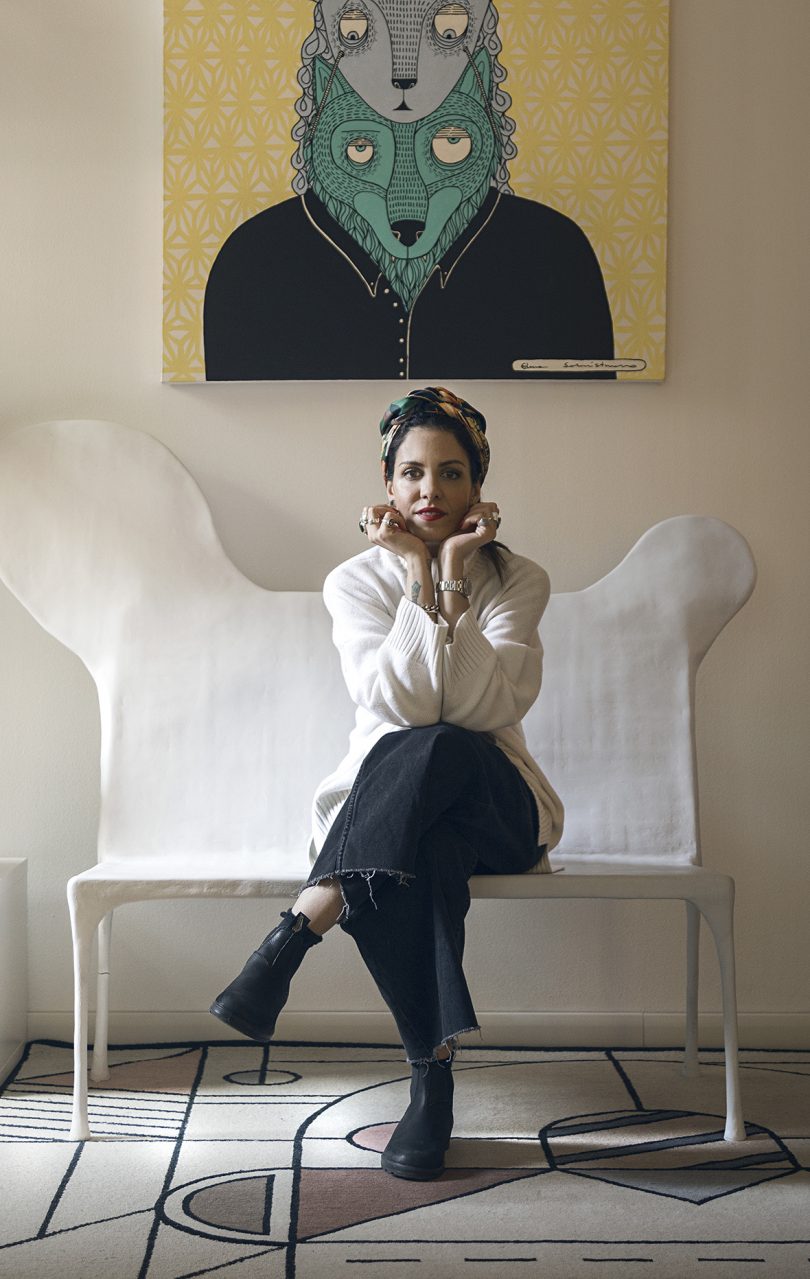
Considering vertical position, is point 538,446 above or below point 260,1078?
above

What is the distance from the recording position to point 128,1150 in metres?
1.80

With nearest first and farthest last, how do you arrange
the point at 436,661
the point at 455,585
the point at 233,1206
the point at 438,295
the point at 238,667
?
the point at 233,1206, the point at 436,661, the point at 455,585, the point at 238,667, the point at 438,295

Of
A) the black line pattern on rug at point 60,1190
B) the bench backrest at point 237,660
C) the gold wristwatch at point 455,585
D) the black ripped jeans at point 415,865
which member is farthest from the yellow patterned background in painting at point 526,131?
the black line pattern on rug at point 60,1190

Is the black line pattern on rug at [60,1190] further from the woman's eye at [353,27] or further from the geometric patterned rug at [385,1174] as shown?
the woman's eye at [353,27]

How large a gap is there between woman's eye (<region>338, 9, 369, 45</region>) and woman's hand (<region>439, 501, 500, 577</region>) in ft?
3.34

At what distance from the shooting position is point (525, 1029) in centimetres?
243

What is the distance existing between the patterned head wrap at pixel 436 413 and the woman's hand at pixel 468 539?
0.09 m

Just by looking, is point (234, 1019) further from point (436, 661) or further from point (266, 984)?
point (436, 661)

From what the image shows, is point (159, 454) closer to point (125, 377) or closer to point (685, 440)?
point (125, 377)

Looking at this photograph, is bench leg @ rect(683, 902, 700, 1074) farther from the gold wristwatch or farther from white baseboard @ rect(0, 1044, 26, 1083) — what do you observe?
white baseboard @ rect(0, 1044, 26, 1083)

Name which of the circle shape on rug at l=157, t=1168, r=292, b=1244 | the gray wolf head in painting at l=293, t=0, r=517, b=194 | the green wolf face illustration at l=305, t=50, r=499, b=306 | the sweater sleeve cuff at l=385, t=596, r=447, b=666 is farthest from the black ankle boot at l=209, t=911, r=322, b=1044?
the gray wolf head in painting at l=293, t=0, r=517, b=194

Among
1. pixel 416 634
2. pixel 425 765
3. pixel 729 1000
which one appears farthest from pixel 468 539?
pixel 729 1000

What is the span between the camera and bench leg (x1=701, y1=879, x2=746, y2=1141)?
186 cm

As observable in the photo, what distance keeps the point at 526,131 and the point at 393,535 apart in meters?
0.94
